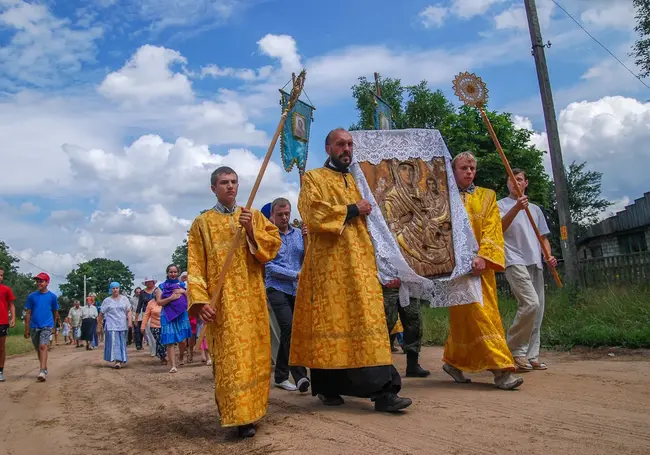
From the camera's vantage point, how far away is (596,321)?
29.3ft

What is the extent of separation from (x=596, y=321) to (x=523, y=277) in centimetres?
326

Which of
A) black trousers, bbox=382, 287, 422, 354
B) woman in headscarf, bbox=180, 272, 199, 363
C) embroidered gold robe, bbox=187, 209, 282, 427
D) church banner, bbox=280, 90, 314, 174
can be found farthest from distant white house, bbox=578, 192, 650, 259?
embroidered gold robe, bbox=187, 209, 282, 427

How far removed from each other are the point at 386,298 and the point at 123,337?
8.63 meters

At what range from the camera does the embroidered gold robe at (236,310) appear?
4.31 metres

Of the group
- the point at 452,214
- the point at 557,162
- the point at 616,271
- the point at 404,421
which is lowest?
the point at 404,421

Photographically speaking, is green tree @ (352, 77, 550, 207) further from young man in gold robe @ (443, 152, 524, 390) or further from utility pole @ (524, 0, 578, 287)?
young man in gold robe @ (443, 152, 524, 390)

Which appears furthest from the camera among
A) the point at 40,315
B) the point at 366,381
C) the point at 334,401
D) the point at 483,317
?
the point at 40,315

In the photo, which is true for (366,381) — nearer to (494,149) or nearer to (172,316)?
(172,316)

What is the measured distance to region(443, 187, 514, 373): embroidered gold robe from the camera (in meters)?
5.33

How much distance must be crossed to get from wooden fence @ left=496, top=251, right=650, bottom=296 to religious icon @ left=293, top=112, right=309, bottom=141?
6973 millimetres

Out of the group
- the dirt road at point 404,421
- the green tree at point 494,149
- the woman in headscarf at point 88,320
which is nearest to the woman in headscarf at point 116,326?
the dirt road at point 404,421

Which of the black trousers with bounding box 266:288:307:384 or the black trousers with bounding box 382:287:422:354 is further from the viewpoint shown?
the black trousers with bounding box 266:288:307:384

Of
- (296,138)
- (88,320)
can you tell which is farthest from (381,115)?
(88,320)

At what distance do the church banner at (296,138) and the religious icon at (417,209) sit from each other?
343 inches
